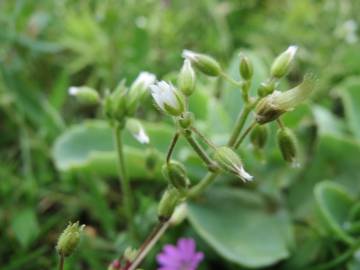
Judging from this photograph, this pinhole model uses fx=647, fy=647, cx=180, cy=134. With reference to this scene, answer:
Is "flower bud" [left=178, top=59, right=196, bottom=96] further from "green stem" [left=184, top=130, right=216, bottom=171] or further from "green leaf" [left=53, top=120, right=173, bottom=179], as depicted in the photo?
"green leaf" [left=53, top=120, right=173, bottom=179]

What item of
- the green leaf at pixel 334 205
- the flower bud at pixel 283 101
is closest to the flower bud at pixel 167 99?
the flower bud at pixel 283 101

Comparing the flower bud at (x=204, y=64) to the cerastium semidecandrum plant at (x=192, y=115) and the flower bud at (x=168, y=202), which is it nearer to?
the cerastium semidecandrum plant at (x=192, y=115)

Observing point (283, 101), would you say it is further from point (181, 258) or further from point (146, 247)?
point (181, 258)

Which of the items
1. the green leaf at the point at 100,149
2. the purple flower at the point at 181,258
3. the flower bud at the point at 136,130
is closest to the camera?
the flower bud at the point at 136,130

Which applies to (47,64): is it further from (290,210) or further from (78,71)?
(290,210)

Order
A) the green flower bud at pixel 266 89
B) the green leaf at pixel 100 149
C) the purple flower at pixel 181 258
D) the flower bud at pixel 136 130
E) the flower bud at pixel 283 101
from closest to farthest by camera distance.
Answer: the flower bud at pixel 283 101
the green flower bud at pixel 266 89
the flower bud at pixel 136 130
the purple flower at pixel 181 258
the green leaf at pixel 100 149

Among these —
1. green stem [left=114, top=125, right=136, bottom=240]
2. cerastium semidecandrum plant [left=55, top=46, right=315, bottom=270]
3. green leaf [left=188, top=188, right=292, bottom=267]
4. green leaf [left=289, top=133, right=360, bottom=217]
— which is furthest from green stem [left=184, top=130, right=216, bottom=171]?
green leaf [left=289, top=133, right=360, bottom=217]

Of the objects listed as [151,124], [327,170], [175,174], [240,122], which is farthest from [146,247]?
[327,170]

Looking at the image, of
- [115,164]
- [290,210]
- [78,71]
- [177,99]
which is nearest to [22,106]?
[78,71]
